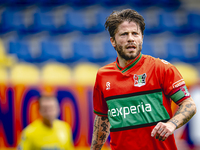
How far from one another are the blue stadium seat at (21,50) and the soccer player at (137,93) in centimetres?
584

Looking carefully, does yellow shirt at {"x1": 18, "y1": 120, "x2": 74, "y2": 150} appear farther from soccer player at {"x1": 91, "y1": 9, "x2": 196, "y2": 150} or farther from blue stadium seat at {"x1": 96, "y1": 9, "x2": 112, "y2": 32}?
blue stadium seat at {"x1": 96, "y1": 9, "x2": 112, "y2": 32}

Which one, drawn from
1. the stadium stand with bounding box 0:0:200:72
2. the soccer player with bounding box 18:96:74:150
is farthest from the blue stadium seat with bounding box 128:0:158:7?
the soccer player with bounding box 18:96:74:150

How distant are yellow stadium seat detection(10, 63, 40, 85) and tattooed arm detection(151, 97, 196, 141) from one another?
5.00 metres

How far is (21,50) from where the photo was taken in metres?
7.89

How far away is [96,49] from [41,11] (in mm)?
2191

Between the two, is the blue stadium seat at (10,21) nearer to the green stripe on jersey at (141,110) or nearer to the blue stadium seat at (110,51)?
the blue stadium seat at (110,51)

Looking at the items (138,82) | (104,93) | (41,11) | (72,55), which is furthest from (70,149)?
(41,11)

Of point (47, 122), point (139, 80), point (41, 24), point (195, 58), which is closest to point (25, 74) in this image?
point (41, 24)

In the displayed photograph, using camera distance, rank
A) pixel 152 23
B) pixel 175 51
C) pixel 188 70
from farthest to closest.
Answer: pixel 152 23
pixel 175 51
pixel 188 70

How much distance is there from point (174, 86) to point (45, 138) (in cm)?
251

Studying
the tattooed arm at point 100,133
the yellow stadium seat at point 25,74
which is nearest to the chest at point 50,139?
the tattooed arm at point 100,133

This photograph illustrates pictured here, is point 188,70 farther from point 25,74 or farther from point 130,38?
point 130,38

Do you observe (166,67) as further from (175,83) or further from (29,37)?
(29,37)

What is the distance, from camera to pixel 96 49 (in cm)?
832
